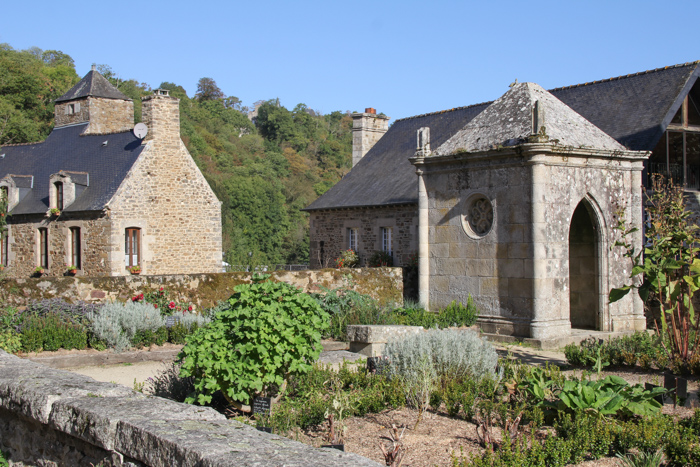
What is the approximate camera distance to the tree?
8044cm

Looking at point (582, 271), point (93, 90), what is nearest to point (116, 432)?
point (582, 271)

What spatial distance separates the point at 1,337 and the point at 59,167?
692 inches

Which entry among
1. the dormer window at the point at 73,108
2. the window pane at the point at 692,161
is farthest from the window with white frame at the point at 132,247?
the window pane at the point at 692,161

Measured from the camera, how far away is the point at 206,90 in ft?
264

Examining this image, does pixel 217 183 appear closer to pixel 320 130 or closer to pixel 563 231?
pixel 320 130

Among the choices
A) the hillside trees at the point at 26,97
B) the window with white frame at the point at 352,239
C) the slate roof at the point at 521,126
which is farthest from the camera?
the hillside trees at the point at 26,97

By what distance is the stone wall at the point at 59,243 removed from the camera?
2095 centimetres

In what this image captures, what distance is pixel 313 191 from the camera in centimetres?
5750

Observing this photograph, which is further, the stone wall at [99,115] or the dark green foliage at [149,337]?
the stone wall at [99,115]

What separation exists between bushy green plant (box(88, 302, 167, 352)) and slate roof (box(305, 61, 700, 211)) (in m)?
10.0

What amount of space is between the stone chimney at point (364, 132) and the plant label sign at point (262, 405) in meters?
20.5

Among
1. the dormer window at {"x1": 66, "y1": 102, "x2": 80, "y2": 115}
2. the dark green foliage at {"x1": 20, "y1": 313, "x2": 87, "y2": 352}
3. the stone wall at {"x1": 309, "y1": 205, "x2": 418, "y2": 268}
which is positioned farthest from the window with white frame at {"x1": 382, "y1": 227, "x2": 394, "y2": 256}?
the dormer window at {"x1": 66, "y1": 102, "x2": 80, "y2": 115}

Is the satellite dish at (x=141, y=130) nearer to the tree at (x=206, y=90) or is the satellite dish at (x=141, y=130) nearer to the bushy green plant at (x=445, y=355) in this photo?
the bushy green plant at (x=445, y=355)

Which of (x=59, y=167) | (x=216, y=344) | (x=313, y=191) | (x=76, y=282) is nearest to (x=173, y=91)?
(x=313, y=191)
